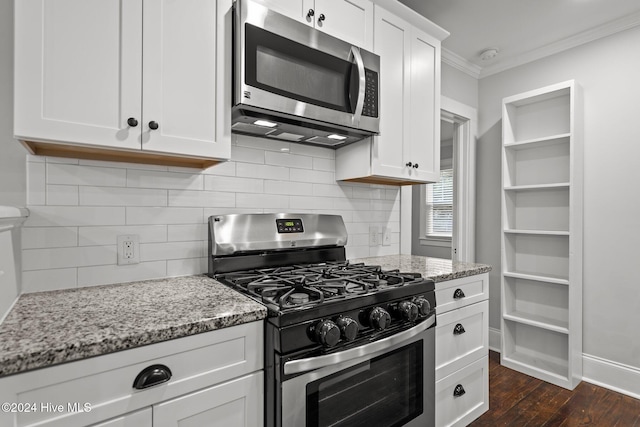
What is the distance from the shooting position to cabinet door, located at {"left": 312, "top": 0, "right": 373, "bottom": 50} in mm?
1726

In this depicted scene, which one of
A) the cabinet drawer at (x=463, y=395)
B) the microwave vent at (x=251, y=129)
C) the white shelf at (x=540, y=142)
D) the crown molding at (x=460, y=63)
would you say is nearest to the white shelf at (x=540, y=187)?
the white shelf at (x=540, y=142)

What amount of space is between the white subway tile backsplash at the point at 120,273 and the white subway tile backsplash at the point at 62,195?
0.27 metres

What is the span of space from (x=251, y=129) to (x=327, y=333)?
1.10m

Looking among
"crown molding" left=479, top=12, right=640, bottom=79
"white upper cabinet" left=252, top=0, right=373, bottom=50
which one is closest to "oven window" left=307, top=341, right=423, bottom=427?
"white upper cabinet" left=252, top=0, right=373, bottom=50

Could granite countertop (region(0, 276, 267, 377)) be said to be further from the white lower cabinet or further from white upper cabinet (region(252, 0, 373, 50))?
white upper cabinet (region(252, 0, 373, 50))

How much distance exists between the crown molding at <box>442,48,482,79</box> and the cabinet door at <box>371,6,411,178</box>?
1.14 m

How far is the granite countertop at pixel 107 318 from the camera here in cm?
78

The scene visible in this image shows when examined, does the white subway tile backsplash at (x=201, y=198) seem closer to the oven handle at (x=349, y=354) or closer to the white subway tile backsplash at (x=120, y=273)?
the white subway tile backsplash at (x=120, y=273)

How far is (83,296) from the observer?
1225 millimetres

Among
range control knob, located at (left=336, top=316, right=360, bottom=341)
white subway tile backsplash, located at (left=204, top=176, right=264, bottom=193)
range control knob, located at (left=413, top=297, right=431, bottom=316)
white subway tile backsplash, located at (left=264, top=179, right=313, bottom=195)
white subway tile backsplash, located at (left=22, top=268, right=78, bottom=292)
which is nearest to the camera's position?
range control knob, located at (left=336, top=316, right=360, bottom=341)

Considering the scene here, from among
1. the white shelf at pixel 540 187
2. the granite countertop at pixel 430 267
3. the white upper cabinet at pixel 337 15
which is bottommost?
the granite countertop at pixel 430 267

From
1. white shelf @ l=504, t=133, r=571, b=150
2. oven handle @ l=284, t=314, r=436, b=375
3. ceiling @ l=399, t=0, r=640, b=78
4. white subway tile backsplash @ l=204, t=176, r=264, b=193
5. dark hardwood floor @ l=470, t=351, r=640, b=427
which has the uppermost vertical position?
ceiling @ l=399, t=0, r=640, b=78

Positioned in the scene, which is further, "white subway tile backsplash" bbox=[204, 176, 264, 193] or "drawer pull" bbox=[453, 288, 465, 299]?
"drawer pull" bbox=[453, 288, 465, 299]

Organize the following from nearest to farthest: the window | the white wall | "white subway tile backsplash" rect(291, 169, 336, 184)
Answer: "white subway tile backsplash" rect(291, 169, 336, 184) < the white wall < the window
